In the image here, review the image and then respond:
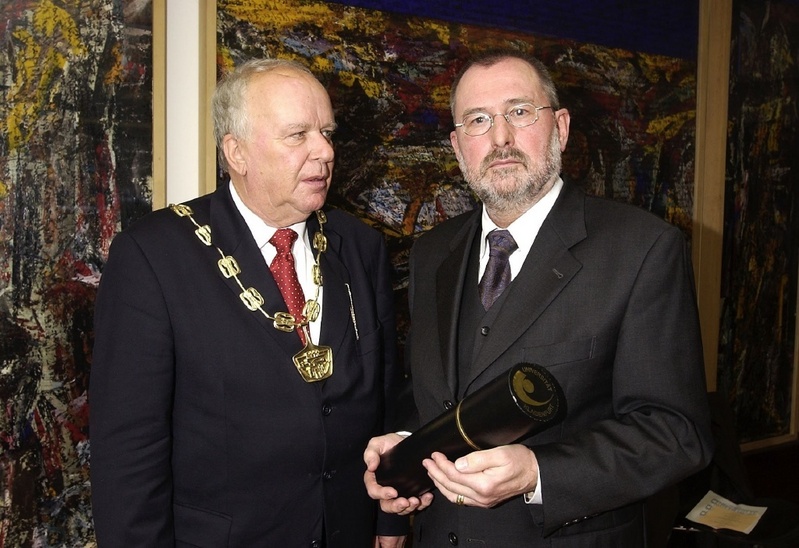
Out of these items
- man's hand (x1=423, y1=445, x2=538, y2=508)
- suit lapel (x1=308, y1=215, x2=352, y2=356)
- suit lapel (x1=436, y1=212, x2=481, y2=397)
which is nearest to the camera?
man's hand (x1=423, y1=445, x2=538, y2=508)

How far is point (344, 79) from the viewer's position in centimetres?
326

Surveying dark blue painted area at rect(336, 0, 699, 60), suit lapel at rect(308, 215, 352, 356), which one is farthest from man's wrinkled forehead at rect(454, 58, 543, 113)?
dark blue painted area at rect(336, 0, 699, 60)

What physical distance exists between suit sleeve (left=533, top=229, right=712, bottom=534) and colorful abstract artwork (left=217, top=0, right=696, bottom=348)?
1.85m

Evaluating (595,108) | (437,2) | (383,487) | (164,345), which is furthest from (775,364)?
(164,345)

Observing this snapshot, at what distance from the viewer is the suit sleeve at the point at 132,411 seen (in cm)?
191

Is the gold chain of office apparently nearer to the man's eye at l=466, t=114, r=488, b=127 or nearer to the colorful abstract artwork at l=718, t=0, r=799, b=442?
the man's eye at l=466, t=114, r=488, b=127

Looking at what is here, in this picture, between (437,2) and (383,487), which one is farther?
(437,2)

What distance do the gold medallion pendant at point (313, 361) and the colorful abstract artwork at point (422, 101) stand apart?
1356 mm

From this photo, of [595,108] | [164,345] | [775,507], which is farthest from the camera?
[595,108]

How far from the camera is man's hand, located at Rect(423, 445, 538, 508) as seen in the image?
1.52 meters

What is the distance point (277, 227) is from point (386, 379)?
0.59m

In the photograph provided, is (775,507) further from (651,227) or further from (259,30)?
(259,30)

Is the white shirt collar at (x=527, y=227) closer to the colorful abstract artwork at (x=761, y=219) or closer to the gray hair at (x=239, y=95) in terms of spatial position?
the gray hair at (x=239, y=95)

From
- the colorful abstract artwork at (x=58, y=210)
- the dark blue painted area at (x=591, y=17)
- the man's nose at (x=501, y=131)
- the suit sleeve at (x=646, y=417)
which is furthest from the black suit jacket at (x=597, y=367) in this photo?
the dark blue painted area at (x=591, y=17)
